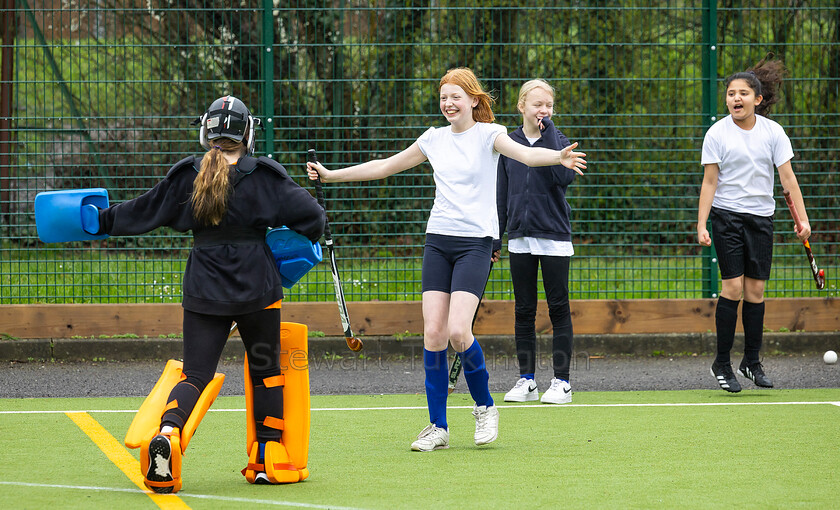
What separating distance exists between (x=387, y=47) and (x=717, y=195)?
10.7 feet

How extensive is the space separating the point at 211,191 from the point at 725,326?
13.3ft

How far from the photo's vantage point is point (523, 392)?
6672 mm

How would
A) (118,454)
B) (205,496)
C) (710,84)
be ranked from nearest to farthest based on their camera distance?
(205,496), (118,454), (710,84)

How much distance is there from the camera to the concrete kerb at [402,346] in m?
8.49

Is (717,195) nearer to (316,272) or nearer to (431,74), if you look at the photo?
(431,74)

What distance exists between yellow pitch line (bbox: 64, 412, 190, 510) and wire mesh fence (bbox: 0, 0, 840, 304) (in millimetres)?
2950

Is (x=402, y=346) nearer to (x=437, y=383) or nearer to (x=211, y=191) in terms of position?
(x=437, y=383)

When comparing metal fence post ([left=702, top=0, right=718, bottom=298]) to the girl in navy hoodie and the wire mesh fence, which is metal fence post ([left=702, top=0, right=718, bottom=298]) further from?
the girl in navy hoodie

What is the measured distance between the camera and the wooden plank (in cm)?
859

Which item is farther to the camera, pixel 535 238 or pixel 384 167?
pixel 535 238

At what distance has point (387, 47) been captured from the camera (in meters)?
8.72

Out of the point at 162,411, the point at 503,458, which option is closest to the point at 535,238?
the point at 503,458

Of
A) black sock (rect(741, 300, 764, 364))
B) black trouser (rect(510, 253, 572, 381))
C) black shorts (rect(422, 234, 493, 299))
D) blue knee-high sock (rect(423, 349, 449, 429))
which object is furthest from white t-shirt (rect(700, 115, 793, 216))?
blue knee-high sock (rect(423, 349, 449, 429))

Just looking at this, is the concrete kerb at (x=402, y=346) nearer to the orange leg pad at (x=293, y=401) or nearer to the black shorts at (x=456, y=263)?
the black shorts at (x=456, y=263)
